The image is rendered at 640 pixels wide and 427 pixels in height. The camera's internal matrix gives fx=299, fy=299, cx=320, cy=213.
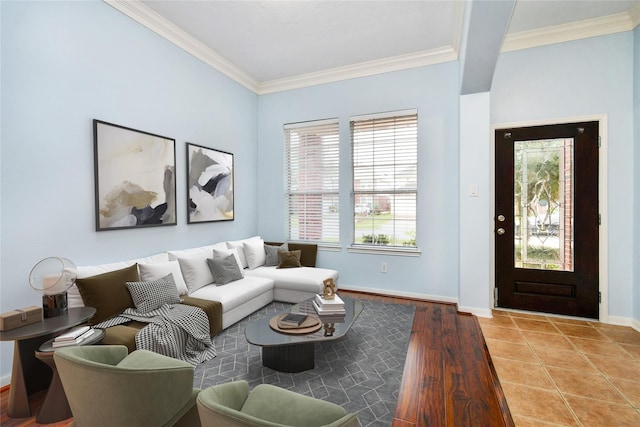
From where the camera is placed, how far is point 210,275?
3.51 metres

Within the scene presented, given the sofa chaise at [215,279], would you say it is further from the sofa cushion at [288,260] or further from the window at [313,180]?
the window at [313,180]

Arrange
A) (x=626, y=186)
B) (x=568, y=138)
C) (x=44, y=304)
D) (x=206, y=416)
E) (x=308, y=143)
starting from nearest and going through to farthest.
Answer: (x=206, y=416), (x=44, y=304), (x=626, y=186), (x=568, y=138), (x=308, y=143)

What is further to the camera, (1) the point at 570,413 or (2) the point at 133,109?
(2) the point at 133,109

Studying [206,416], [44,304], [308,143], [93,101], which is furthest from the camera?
[308,143]

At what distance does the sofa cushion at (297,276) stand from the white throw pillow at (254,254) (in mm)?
110

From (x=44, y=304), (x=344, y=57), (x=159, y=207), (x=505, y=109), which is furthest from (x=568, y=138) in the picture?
(x=44, y=304)

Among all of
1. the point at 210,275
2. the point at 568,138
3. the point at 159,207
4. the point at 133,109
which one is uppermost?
the point at 133,109

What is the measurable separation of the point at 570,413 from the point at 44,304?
359 cm

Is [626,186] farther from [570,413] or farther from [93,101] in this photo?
[93,101]

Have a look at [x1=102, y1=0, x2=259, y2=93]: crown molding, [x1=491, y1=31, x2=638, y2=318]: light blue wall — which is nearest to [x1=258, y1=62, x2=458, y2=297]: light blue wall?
[x1=102, y1=0, x2=259, y2=93]: crown molding

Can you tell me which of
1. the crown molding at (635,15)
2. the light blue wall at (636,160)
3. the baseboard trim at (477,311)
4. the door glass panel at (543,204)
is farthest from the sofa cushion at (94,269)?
the crown molding at (635,15)

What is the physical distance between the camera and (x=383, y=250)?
4.30 m

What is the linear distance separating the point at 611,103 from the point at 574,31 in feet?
2.97

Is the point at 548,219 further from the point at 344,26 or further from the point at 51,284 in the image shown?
the point at 51,284
